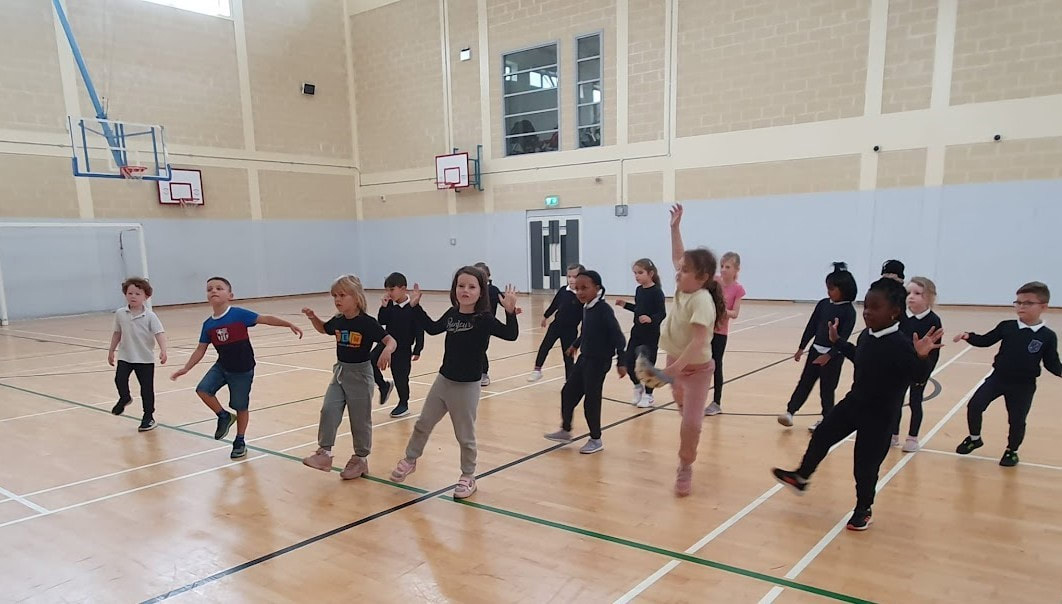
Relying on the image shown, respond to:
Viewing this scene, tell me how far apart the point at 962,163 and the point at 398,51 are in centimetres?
1593

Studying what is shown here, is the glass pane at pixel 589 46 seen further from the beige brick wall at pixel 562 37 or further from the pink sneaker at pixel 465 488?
the pink sneaker at pixel 465 488

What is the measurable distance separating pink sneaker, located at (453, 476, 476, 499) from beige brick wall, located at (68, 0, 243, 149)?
17078 millimetres

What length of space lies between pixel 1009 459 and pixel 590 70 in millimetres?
14753

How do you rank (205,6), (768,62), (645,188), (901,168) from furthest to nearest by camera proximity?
(205,6)
(645,188)
(768,62)
(901,168)

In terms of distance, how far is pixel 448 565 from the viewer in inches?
121

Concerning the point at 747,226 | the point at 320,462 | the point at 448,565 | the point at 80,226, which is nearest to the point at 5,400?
the point at 320,462

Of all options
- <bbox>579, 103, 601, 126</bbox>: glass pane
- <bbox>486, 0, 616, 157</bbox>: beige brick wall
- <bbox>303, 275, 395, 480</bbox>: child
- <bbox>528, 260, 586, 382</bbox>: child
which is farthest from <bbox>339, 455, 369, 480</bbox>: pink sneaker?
<bbox>579, 103, 601, 126</bbox>: glass pane

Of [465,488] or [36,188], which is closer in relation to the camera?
[465,488]

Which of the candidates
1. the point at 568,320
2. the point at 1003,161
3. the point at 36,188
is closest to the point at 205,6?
the point at 36,188

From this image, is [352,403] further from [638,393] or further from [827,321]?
[827,321]

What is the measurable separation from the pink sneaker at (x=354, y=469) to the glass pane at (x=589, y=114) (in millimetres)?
14395

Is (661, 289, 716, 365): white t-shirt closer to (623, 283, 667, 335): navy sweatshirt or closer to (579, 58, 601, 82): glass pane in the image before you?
(623, 283, 667, 335): navy sweatshirt

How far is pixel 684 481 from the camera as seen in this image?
3916mm

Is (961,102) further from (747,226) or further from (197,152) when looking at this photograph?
(197,152)
